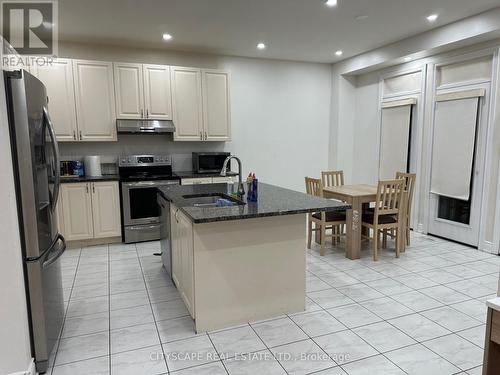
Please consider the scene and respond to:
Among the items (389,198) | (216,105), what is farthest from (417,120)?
(216,105)

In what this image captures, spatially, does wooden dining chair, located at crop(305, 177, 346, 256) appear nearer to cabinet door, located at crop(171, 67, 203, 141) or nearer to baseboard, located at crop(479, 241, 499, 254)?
baseboard, located at crop(479, 241, 499, 254)

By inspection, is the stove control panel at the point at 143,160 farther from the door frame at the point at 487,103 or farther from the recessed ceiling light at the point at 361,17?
the door frame at the point at 487,103

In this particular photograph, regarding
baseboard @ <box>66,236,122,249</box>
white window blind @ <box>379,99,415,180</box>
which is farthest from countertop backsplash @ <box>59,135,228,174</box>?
white window blind @ <box>379,99,415,180</box>

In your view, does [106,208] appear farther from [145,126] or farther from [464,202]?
[464,202]

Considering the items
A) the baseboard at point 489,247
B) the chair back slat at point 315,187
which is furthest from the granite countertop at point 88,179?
the baseboard at point 489,247

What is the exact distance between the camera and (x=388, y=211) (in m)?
3.99

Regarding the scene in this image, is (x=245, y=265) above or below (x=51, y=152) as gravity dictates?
below

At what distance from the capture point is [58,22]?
389 centimetres

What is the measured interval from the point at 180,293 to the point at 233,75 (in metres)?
3.79

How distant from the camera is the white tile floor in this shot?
84.1 inches

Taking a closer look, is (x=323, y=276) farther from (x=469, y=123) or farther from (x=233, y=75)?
(x=233, y=75)

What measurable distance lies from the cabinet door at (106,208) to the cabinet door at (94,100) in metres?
0.70

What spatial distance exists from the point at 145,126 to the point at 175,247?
234 centimetres

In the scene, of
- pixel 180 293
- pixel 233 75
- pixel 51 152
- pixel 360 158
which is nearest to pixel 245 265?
pixel 180 293
